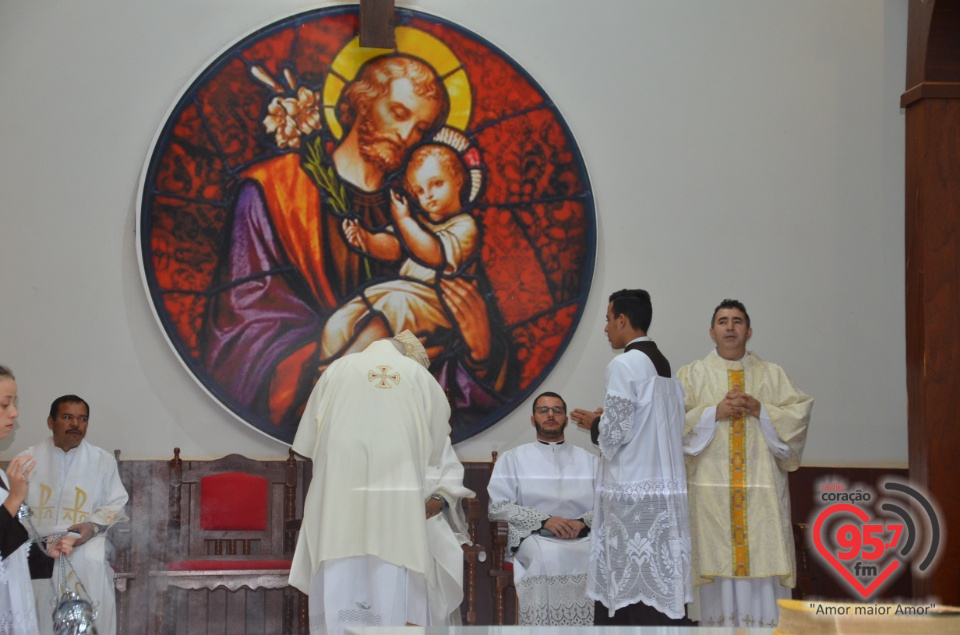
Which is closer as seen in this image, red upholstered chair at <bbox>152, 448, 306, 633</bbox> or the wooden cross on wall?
red upholstered chair at <bbox>152, 448, 306, 633</bbox>

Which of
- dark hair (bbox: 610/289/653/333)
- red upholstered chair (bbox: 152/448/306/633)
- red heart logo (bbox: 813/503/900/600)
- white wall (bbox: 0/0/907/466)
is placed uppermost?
white wall (bbox: 0/0/907/466)

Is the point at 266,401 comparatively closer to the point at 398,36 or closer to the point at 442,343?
the point at 442,343

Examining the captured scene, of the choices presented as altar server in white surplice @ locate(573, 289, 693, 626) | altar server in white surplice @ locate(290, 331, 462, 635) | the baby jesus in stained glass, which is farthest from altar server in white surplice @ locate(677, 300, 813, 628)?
the baby jesus in stained glass

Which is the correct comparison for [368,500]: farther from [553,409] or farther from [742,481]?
[742,481]

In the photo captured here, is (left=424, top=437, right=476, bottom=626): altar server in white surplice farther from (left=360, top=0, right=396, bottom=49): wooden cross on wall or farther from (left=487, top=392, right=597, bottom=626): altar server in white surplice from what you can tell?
(left=360, top=0, right=396, bottom=49): wooden cross on wall

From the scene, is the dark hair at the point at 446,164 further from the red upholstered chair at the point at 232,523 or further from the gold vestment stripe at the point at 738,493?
the gold vestment stripe at the point at 738,493

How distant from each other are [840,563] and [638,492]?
11.1 ft

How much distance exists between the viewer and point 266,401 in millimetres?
6957

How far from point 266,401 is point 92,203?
1.55 metres

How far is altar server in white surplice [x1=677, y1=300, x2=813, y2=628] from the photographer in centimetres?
622

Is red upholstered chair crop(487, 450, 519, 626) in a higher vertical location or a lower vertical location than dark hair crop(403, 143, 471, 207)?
lower

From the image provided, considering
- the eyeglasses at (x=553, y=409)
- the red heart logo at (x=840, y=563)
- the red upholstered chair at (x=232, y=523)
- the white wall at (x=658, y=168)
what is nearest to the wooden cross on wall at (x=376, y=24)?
the white wall at (x=658, y=168)

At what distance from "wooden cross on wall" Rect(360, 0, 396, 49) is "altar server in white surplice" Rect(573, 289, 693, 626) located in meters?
2.21

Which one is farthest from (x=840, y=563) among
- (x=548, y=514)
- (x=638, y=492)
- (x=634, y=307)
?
(x=548, y=514)
